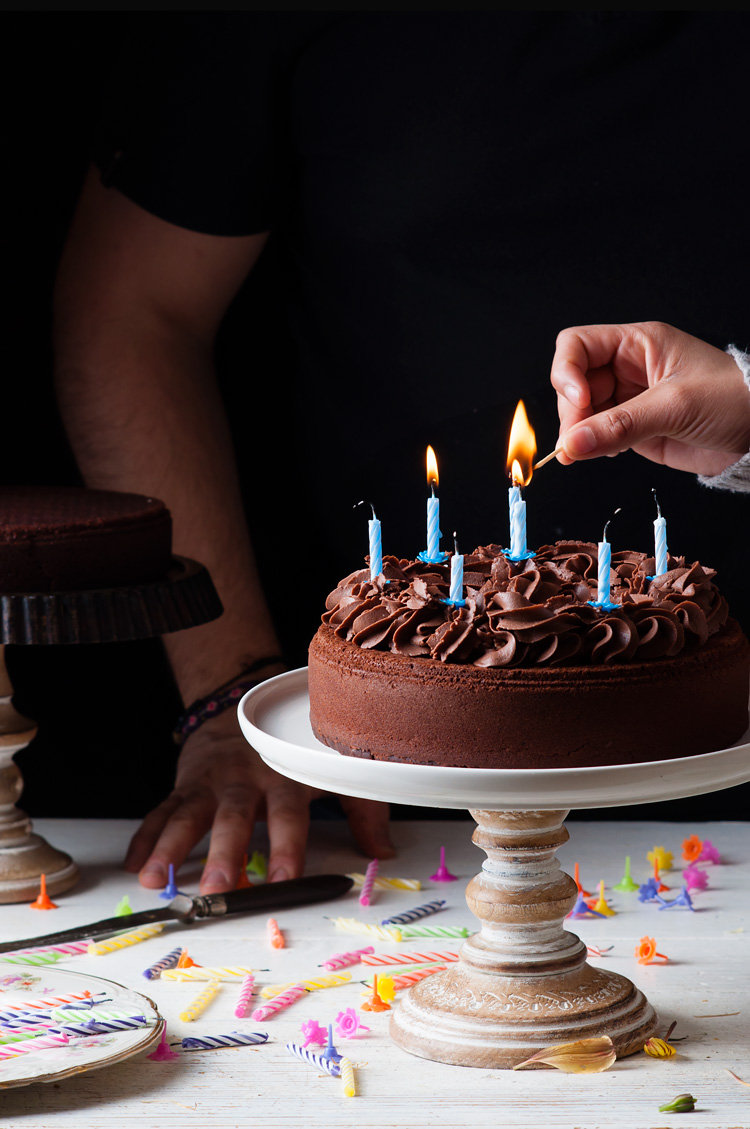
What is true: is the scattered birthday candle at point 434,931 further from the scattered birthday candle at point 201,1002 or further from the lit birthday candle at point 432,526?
the lit birthday candle at point 432,526

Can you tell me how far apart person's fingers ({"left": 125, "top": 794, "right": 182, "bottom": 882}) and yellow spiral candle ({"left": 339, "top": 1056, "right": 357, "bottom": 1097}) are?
0.63 meters

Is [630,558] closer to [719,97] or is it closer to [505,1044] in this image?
[505,1044]

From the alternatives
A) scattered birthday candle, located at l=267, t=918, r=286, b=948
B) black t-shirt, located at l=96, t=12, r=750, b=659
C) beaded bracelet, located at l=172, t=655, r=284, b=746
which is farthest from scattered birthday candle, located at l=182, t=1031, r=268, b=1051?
black t-shirt, located at l=96, t=12, r=750, b=659

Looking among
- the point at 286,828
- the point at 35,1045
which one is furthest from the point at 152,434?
the point at 35,1045

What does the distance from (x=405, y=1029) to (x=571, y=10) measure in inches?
59.0

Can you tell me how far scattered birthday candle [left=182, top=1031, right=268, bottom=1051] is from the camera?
1.18 meters

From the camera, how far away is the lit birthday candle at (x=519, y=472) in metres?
1.25

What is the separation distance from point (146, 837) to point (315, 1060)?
633mm

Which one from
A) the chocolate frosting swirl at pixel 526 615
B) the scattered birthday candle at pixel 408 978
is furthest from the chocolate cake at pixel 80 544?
the scattered birthday candle at pixel 408 978

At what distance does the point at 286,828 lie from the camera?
1.69 metres

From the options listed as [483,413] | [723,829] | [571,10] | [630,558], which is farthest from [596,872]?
[571,10]

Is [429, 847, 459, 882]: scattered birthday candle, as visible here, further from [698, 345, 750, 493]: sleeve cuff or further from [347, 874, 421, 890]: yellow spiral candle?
[698, 345, 750, 493]: sleeve cuff

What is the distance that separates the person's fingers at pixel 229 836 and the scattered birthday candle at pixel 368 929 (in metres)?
0.17

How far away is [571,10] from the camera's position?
6.47 feet
